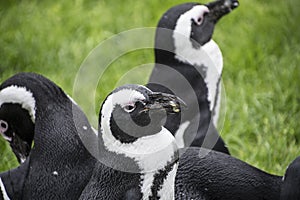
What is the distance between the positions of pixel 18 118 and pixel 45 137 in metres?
0.21

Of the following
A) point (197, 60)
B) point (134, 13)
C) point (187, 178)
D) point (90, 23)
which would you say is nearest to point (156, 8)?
point (134, 13)

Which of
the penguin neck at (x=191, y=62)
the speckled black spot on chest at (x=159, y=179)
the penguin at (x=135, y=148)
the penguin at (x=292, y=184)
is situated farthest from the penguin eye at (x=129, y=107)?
the penguin neck at (x=191, y=62)

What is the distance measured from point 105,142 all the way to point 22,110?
657 mm

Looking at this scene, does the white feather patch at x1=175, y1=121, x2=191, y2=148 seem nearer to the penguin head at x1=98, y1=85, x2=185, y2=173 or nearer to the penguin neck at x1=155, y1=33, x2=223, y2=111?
the penguin neck at x1=155, y1=33, x2=223, y2=111

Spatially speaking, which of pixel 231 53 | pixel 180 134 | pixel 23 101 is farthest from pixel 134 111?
pixel 231 53

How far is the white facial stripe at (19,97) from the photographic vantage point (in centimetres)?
242

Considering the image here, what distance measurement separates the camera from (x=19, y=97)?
7.95ft

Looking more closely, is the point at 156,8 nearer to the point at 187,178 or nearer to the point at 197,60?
the point at 197,60

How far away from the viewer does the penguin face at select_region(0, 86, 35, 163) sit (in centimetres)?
243

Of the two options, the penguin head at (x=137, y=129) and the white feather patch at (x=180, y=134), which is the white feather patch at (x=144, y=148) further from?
the white feather patch at (x=180, y=134)

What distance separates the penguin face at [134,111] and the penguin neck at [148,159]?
20mm

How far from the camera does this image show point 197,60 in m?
2.86

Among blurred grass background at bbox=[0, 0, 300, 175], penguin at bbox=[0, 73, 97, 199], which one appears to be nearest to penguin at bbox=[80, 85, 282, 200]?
penguin at bbox=[0, 73, 97, 199]

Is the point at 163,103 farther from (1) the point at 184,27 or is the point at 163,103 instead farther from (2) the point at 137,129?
(1) the point at 184,27
